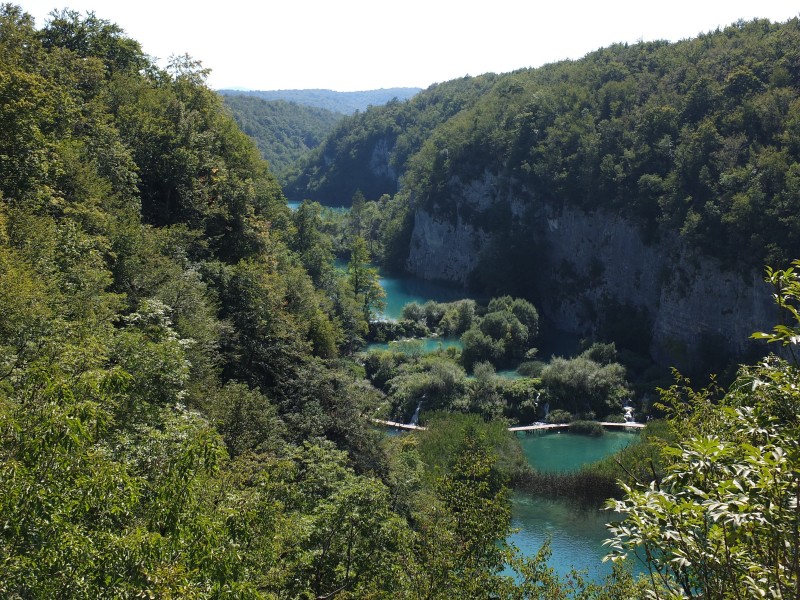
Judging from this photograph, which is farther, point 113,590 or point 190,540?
point 190,540

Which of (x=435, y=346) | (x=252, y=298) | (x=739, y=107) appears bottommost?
(x=435, y=346)

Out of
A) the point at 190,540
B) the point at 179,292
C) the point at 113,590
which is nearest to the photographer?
the point at 113,590

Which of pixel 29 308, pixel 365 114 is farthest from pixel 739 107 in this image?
pixel 365 114

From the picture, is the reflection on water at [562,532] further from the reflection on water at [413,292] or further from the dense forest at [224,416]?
the reflection on water at [413,292]

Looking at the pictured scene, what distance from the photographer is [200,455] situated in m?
8.13

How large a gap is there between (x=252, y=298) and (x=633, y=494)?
67.0ft

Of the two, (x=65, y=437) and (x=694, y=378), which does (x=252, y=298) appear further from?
(x=694, y=378)

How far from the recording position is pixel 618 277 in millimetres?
61375

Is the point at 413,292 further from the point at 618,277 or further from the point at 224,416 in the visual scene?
the point at 224,416

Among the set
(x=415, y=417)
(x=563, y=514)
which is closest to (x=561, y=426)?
(x=415, y=417)

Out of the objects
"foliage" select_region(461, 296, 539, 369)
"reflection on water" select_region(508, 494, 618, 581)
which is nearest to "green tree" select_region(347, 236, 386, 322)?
"foliage" select_region(461, 296, 539, 369)

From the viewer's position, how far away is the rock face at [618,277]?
1949 inches

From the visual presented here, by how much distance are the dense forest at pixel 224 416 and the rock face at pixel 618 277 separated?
10426 millimetres

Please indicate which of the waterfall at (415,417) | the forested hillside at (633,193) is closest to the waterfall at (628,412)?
the forested hillside at (633,193)
